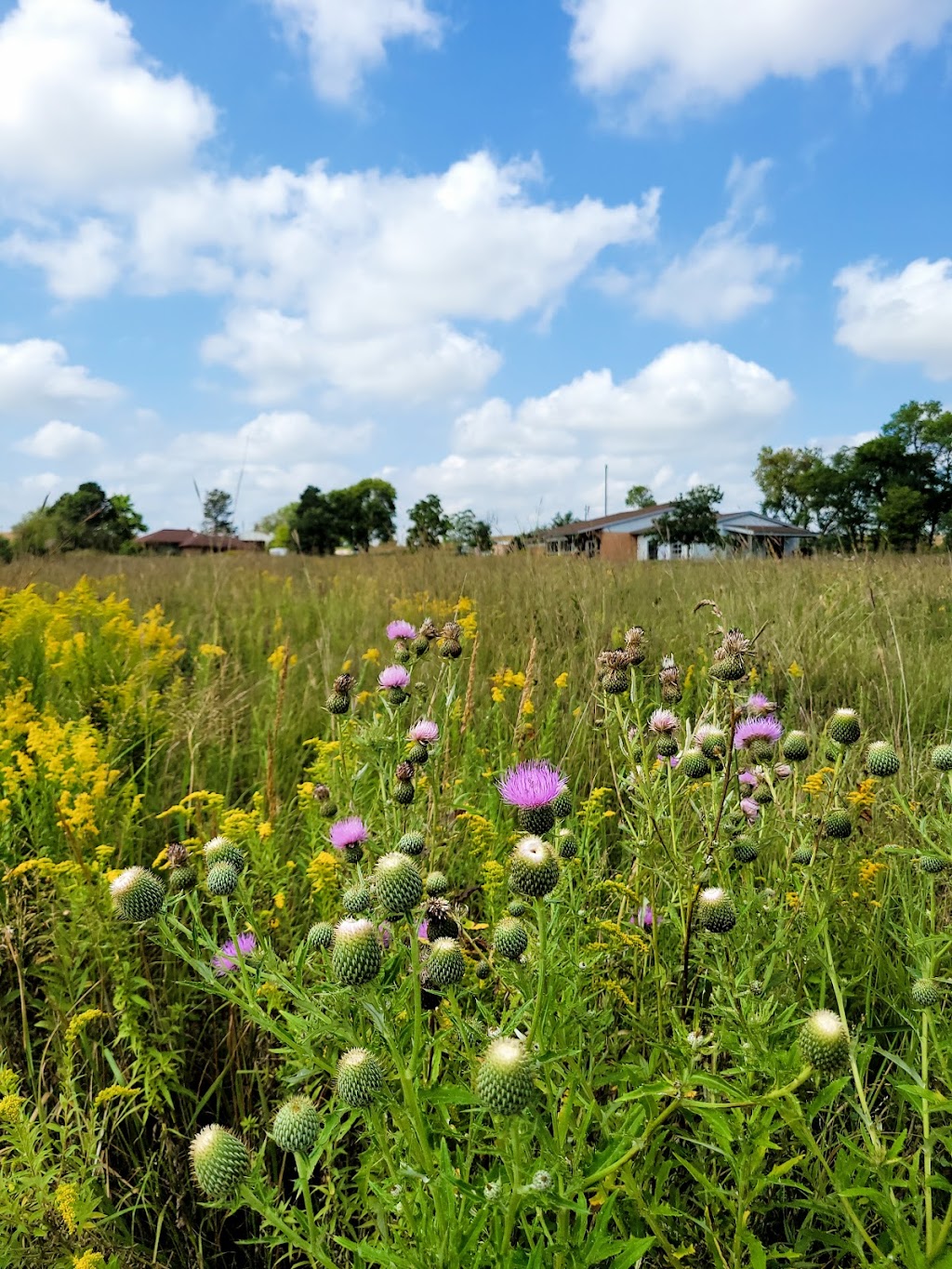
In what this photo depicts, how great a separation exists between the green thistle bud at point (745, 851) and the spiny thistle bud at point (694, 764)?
151mm

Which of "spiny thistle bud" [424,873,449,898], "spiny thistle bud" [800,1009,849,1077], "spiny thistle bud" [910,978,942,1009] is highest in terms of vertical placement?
"spiny thistle bud" [424,873,449,898]

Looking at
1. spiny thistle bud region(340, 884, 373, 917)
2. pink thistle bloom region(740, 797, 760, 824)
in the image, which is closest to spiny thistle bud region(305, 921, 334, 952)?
spiny thistle bud region(340, 884, 373, 917)

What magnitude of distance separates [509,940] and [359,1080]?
269 millimetres

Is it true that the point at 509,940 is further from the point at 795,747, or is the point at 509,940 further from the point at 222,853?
the point at 795,747

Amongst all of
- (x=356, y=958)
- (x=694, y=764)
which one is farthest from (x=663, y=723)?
(x=356, y=958)

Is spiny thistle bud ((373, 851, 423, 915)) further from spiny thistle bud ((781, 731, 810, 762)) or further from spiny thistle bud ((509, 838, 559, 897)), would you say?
spiny thistle bud ((781, 731, 810, 762))

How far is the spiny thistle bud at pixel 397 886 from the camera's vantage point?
1076 millimetres

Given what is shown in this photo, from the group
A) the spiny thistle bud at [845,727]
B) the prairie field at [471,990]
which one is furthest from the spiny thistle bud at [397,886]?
the spiny thistle bud at [845,727]

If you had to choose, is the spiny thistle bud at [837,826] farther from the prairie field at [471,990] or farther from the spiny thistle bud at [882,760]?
the spiny thistle bud at [882,760]

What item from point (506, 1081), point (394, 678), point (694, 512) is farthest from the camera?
point (694, 512)

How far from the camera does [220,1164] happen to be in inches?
38.3

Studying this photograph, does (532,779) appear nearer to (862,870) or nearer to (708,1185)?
(708,1185)

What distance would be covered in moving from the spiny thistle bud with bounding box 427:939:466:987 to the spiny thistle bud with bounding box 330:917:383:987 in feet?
0.39

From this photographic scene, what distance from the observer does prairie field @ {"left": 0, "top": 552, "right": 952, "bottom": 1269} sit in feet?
3.33
